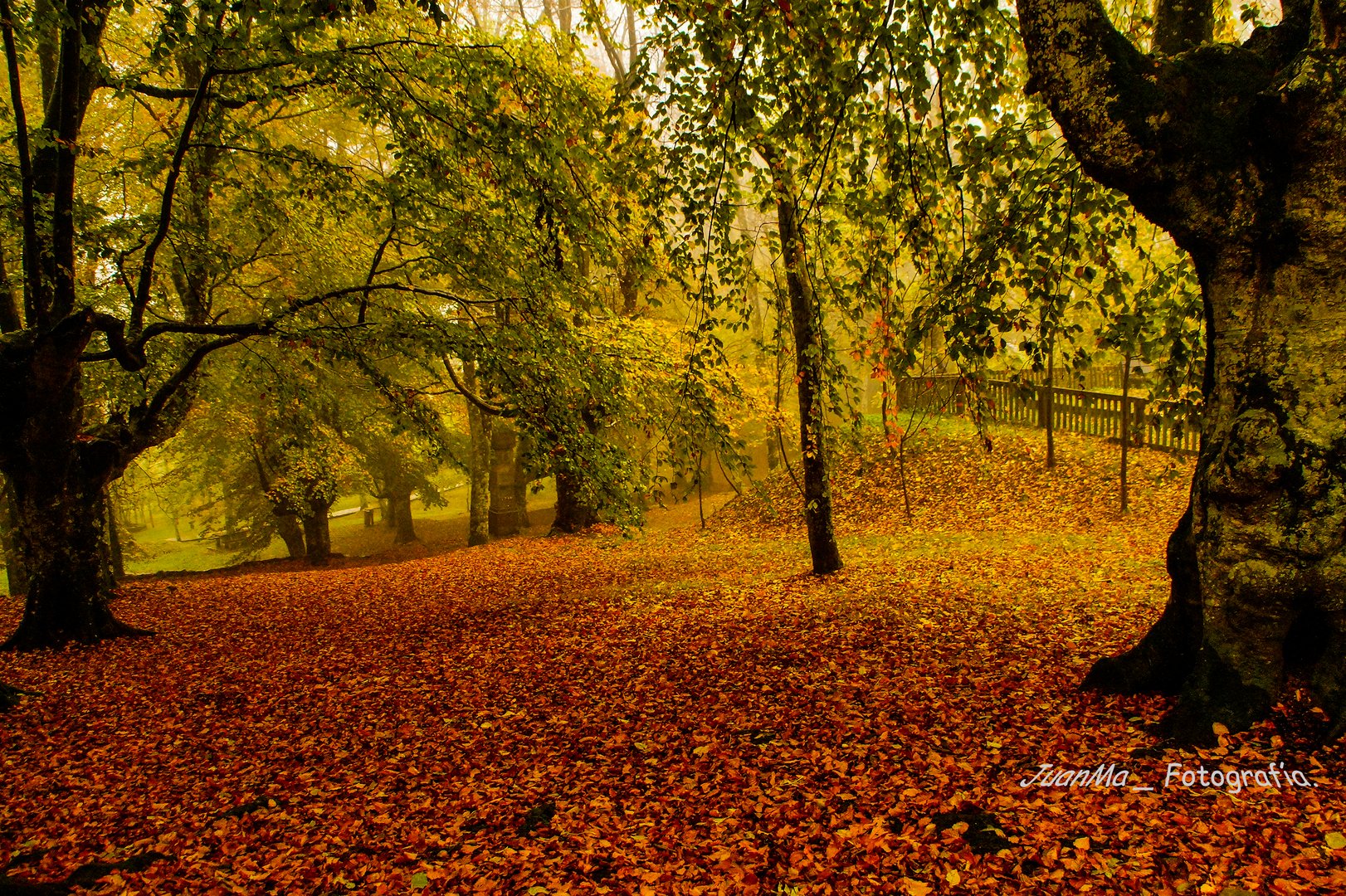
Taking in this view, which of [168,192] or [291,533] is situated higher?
[168,192]

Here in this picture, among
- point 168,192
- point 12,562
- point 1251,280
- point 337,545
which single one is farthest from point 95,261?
point 337,545

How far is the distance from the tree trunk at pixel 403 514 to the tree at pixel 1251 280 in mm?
22203

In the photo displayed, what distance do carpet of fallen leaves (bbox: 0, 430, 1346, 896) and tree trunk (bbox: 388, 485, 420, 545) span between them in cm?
1314

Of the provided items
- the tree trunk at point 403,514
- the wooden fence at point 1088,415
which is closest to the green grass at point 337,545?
the tree trunk at point 403,514

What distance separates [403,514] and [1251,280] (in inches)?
928

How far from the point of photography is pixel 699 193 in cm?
464

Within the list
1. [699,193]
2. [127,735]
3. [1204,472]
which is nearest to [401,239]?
[699,193]

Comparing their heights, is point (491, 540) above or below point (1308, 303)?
below

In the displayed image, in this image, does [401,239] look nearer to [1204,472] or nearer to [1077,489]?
[1204,472]

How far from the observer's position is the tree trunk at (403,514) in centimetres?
2248

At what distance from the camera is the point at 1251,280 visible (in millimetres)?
3260

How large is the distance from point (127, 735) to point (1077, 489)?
1604cm

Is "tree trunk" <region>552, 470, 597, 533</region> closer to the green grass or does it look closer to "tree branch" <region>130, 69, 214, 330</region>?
the green grass

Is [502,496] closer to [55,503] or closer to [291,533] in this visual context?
[291,533]
